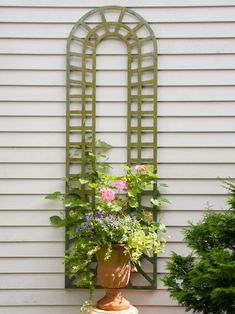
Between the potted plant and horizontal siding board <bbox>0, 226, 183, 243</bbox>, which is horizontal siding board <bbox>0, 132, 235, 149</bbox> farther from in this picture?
horizontal siding board <bbox>0, 226, 183, 243</bbox>

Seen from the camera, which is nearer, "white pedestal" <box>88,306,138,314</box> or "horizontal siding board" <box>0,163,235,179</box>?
"white pedestal" <box>88,306,138,314</box>

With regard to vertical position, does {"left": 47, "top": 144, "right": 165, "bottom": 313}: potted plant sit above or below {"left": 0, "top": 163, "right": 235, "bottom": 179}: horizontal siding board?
below

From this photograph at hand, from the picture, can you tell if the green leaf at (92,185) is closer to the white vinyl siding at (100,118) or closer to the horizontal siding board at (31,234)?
the white vinyl siding at (100,118)

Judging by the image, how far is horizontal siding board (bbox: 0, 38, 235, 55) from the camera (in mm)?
4098

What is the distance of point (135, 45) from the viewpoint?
409 cm

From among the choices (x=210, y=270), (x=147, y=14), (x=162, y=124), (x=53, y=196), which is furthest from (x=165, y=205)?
(x=147, y=14)

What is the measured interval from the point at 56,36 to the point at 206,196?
167cm

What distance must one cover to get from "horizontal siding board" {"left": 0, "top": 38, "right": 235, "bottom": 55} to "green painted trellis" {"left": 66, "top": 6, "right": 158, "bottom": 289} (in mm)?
116

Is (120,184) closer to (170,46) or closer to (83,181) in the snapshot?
(83,181)

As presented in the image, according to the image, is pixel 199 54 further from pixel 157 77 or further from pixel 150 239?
pixel 150 239

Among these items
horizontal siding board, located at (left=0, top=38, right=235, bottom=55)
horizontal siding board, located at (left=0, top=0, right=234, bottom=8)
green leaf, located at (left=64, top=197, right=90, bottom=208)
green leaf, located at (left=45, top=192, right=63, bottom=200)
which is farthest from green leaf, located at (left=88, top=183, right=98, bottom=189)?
horizontal siding board, located at (left=0, top=0, right=234, bottom=8)

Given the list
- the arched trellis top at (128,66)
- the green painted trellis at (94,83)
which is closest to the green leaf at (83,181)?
the green painted trellis at (94,83)

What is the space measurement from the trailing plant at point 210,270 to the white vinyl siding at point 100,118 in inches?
28.2

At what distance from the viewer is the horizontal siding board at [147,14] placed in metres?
4.11
